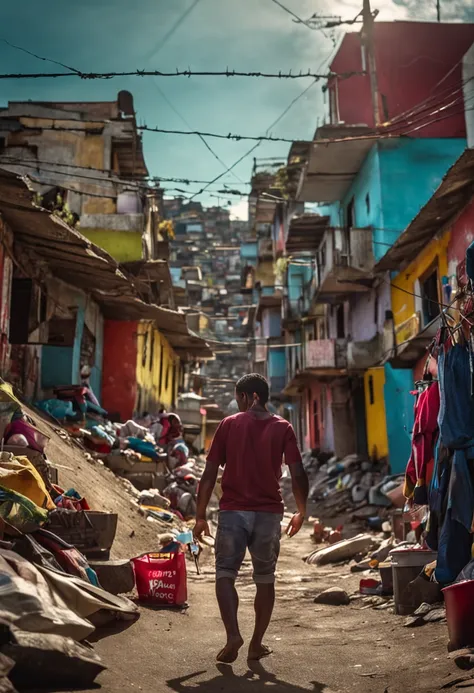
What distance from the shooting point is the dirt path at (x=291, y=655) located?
409 cm

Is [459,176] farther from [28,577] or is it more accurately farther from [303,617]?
[28,577]

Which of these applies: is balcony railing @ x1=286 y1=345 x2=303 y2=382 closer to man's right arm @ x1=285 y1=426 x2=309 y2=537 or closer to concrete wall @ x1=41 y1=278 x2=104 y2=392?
concrete wall @ x1=41 y1=278 x2=104 y2=392

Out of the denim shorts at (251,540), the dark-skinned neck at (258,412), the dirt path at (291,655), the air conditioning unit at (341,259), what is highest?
the air conditioning unit at (341,259)

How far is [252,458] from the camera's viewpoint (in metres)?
4.97

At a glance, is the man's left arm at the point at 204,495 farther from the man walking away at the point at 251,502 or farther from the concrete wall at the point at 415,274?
the concrete wall at the point at 415,274

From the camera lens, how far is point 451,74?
24641mm

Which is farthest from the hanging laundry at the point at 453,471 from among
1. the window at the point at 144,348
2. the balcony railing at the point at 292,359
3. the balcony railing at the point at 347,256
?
the balcony railing at the point at 292,359

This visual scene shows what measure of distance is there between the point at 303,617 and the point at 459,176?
8.28 metres

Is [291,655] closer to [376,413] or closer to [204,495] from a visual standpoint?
[204,495]

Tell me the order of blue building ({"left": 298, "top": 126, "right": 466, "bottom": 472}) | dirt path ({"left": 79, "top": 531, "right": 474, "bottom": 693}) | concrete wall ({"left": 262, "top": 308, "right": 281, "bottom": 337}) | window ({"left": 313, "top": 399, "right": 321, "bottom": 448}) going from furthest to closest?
concrete wall ({"left": 262, "top": 308, "right": 281, "bottom": 337}) < window ({"left": 313, "top": 399, "right": 321, "bottom": 448}) < blue building ({"left": 298, "top": 126, "right": 466, "bottom": 472}) < dirt path ({"left": 79, "top": 531, "right": 474, "bottom": 693})

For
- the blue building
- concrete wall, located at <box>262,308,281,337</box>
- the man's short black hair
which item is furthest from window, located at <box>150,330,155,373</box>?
concrete wall, located at <box>262,308,281,337</box>

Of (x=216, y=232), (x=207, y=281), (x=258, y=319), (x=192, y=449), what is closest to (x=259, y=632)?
(x=192, y=449)

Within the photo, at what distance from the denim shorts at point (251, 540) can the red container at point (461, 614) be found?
116 centimetres

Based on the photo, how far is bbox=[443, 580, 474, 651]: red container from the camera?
4.39 metres
